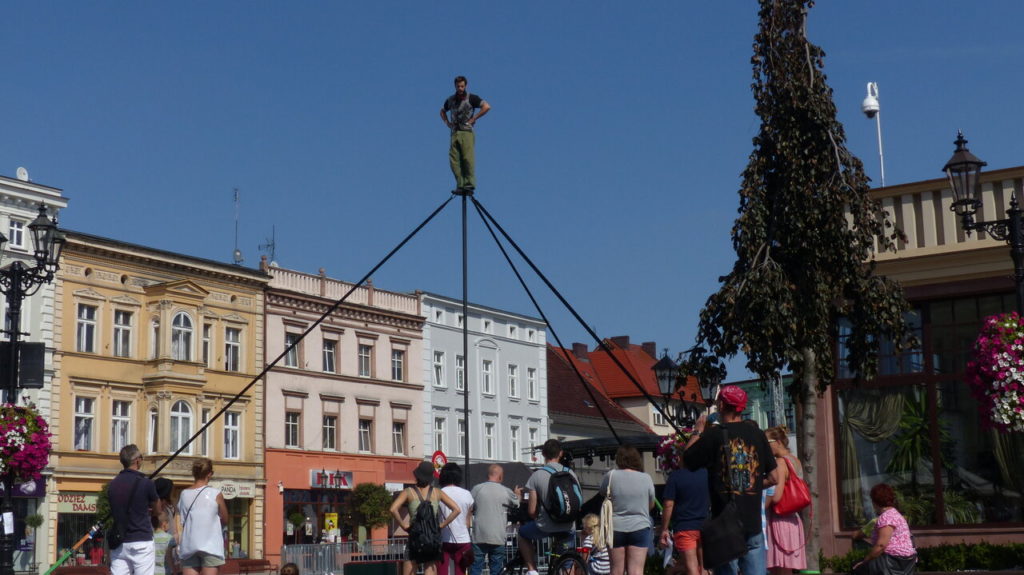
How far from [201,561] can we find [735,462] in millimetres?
5888

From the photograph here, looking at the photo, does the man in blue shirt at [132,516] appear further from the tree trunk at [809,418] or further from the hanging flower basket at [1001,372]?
the hanging flower basket at [1001,372]

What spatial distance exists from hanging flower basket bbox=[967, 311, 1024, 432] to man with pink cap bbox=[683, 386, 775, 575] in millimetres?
6110

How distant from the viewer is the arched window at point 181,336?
5147cm

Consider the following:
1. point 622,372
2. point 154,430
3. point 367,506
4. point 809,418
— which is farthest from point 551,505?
point 622,372

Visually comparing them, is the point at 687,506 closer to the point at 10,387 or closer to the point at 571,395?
the point at 10,387

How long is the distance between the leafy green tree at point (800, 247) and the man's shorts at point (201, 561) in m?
7.23

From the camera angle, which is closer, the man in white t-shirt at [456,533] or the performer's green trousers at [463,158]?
the man in white t-shirt at [456,533]

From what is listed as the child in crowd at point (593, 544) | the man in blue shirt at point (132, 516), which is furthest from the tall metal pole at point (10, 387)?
the child in crowd at point (593, 544)

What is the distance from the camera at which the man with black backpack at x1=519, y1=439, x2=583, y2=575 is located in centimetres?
1437

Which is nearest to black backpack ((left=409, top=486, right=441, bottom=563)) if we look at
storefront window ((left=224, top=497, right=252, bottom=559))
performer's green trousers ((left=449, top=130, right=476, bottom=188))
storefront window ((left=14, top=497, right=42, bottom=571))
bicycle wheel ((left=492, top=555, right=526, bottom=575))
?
bicycle wheel ((left=492, top=555, right=526, bottom=575))

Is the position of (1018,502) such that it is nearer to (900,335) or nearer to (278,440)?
(900,335)

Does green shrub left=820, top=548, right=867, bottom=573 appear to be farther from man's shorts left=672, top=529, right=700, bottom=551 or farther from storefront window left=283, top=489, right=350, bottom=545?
storefront window left=283, top=489, right=350, bottom=545

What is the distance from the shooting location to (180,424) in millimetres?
51000

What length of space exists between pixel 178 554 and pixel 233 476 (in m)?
40.2
